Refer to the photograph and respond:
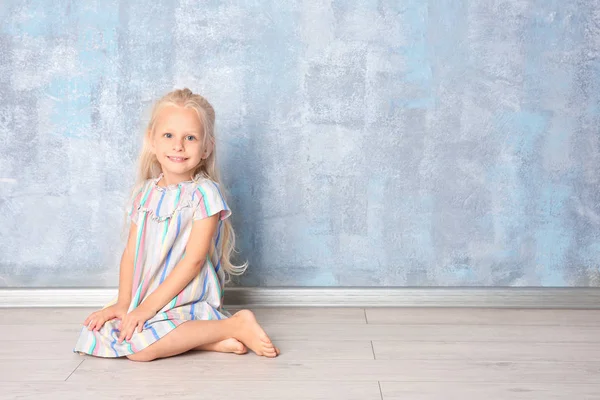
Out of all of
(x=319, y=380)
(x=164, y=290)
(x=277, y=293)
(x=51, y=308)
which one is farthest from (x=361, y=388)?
(x=51, y=308)

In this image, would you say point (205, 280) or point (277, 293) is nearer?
point (205, 280)

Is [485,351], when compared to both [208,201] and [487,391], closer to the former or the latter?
[487,391]

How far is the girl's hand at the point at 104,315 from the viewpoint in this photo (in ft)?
5.46

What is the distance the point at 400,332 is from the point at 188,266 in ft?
1.75

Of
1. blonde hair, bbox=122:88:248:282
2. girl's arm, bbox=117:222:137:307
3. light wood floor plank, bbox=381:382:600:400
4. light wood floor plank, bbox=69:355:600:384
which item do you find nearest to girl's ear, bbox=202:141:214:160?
blonde hair, bbox=122:88:248:282

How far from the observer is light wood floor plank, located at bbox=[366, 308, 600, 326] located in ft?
6.30

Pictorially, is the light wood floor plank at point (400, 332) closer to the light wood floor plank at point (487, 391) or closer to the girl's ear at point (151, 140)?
the light wood floor plank at point (487, 391)

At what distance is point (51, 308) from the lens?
6.82 feet

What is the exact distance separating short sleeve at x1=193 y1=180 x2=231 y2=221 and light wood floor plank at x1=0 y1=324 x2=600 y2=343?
1.05ft

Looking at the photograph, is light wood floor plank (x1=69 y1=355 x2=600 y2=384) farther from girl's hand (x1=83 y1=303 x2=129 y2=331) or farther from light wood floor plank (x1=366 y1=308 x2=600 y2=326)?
light wood floor plank (x1=366 y1=308 x2=600 y2=326)

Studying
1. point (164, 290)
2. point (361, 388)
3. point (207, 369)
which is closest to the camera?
point (361, 388)

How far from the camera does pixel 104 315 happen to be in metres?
1.71

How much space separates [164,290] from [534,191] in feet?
3.46

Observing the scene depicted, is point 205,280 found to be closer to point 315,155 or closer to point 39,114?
point 315,155
